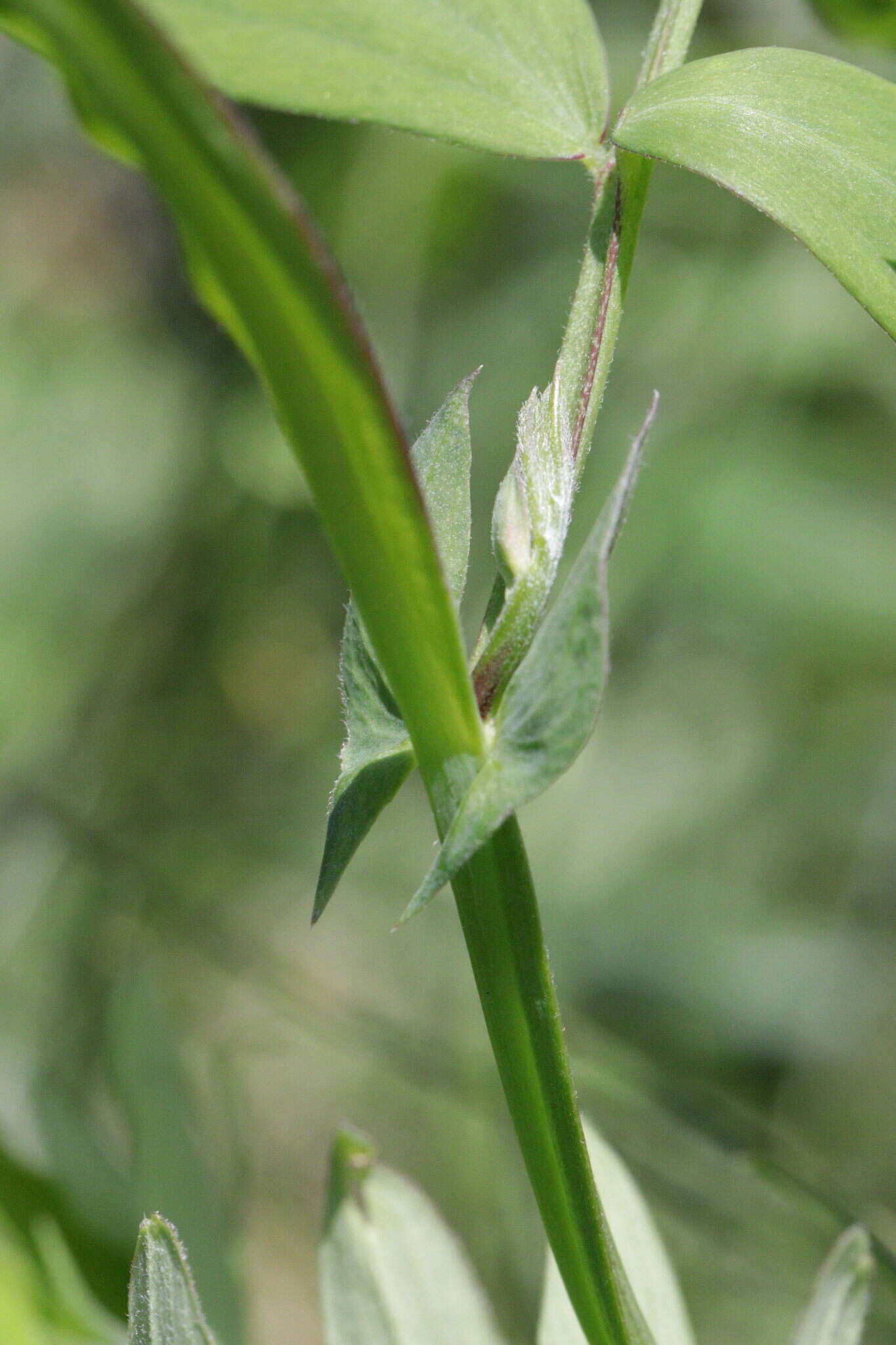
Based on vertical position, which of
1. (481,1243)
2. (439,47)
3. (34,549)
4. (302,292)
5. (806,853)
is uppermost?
(34,549)

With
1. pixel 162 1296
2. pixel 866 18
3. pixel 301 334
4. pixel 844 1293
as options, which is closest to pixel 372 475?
pixel 301 334

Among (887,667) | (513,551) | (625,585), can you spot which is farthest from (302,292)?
(887,667)

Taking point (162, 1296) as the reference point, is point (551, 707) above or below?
above

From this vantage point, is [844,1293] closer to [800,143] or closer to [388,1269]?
[388,1269]

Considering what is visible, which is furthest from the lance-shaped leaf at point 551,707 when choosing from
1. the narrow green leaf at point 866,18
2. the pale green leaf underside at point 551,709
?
the narrow green leaf at point 866,18

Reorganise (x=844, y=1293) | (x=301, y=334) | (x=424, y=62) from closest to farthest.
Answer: (x=301, y=334) → (x=424, y=62) → (x=844, y=1293)

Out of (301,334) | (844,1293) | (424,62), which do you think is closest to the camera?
(301,334)

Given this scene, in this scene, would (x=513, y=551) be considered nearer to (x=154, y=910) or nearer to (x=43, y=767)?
(x=154, y=910)
